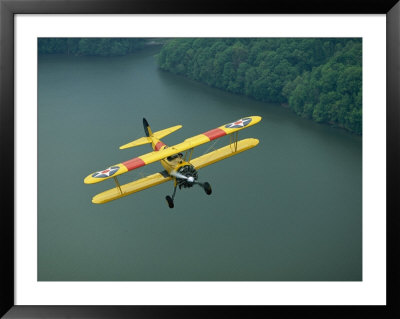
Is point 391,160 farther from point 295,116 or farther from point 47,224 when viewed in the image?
point 295,116

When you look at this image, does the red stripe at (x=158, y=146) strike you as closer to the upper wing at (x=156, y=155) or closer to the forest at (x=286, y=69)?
the upper wing at (x=156, y=155)

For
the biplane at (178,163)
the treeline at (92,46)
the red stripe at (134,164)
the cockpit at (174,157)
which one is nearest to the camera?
the red stripe at (134,164)

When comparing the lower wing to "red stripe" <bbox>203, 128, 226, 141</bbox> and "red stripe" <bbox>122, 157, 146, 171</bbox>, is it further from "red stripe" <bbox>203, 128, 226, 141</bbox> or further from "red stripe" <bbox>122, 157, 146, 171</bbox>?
"red stripe" <bbox>122, 157, 146, 171</bbox>

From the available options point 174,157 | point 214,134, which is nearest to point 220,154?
point 214,134

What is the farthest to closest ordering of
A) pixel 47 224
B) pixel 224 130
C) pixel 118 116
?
pixel 118 116 → pixel 47 224 → pixel 224 130

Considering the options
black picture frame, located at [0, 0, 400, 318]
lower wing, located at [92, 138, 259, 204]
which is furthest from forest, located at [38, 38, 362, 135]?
black picture frame, located at [0, 0, 400, 318]

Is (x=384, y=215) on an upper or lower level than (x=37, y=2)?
lower

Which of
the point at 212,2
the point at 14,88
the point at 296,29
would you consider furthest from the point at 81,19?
the point at 296,29

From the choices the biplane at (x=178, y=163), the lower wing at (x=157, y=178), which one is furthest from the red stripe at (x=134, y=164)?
the lower wing at (x=157, y=178)
